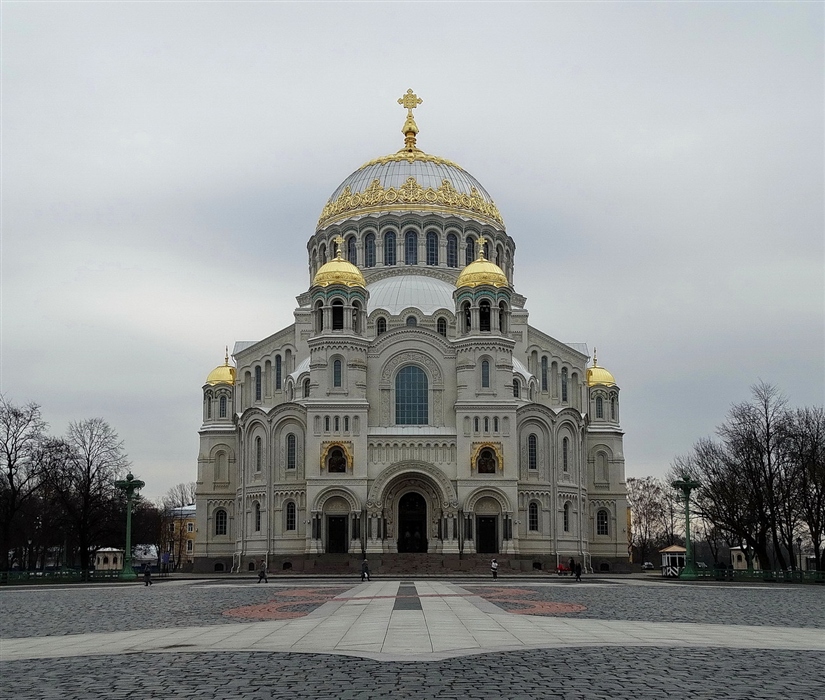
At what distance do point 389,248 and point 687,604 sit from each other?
47.7 m

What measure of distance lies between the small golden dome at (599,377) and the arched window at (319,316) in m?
20.6

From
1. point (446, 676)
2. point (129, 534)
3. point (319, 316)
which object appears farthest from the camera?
point (319, 316)

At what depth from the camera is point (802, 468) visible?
166ft

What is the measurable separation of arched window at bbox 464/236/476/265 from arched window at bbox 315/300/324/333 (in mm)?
13684

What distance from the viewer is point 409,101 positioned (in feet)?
267

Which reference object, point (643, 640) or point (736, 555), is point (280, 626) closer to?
point (643, 640)

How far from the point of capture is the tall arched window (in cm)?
7261

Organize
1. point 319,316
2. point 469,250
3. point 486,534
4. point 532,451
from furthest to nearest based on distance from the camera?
point 469,250
point 532,451
point 319,316
point 486,534

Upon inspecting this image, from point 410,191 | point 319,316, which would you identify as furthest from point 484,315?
point 410,191

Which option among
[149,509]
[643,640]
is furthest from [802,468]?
[149,509]

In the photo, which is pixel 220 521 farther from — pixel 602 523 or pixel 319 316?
pixel 602 523

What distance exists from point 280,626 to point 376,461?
40657mm

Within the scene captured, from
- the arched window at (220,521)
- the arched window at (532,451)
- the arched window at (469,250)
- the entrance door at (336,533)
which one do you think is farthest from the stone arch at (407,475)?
the arched window at (469,250)

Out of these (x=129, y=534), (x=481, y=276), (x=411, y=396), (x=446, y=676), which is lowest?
(x=446, y=676)
